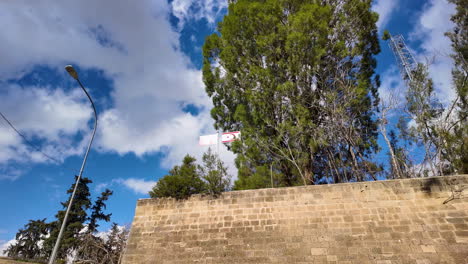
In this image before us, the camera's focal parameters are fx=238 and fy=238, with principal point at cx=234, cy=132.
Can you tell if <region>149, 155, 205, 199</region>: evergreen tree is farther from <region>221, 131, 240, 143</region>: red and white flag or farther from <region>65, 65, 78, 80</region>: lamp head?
<region>65, 65, 78, 80</region>: lamp head

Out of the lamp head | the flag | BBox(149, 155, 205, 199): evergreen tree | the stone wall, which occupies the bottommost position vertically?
the stone wall

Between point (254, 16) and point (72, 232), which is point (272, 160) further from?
point (72, 232)

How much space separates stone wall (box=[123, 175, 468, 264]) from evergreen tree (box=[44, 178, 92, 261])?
14244mm

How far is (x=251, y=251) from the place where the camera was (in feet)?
19.1

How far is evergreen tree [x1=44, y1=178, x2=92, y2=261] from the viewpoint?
16859mm

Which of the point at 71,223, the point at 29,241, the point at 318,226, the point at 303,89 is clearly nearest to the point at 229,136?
the point at 303,89

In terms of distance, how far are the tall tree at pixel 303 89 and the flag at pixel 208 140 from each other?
3.10ft

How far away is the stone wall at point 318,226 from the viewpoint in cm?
514

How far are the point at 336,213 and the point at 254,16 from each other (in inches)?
350

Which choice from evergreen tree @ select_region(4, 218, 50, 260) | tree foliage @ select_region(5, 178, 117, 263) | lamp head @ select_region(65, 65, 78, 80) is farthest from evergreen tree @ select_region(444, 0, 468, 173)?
evergreen tree @ select_region(4, 218, 50, 260)

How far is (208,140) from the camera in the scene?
10.9 m

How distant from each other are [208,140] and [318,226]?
6366 mm

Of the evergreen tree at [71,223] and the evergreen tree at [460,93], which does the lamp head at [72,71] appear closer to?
the evergreen tree at [460,93]

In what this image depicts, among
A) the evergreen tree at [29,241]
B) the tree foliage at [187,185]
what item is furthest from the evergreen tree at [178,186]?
the evergreen tree at [29,241]
